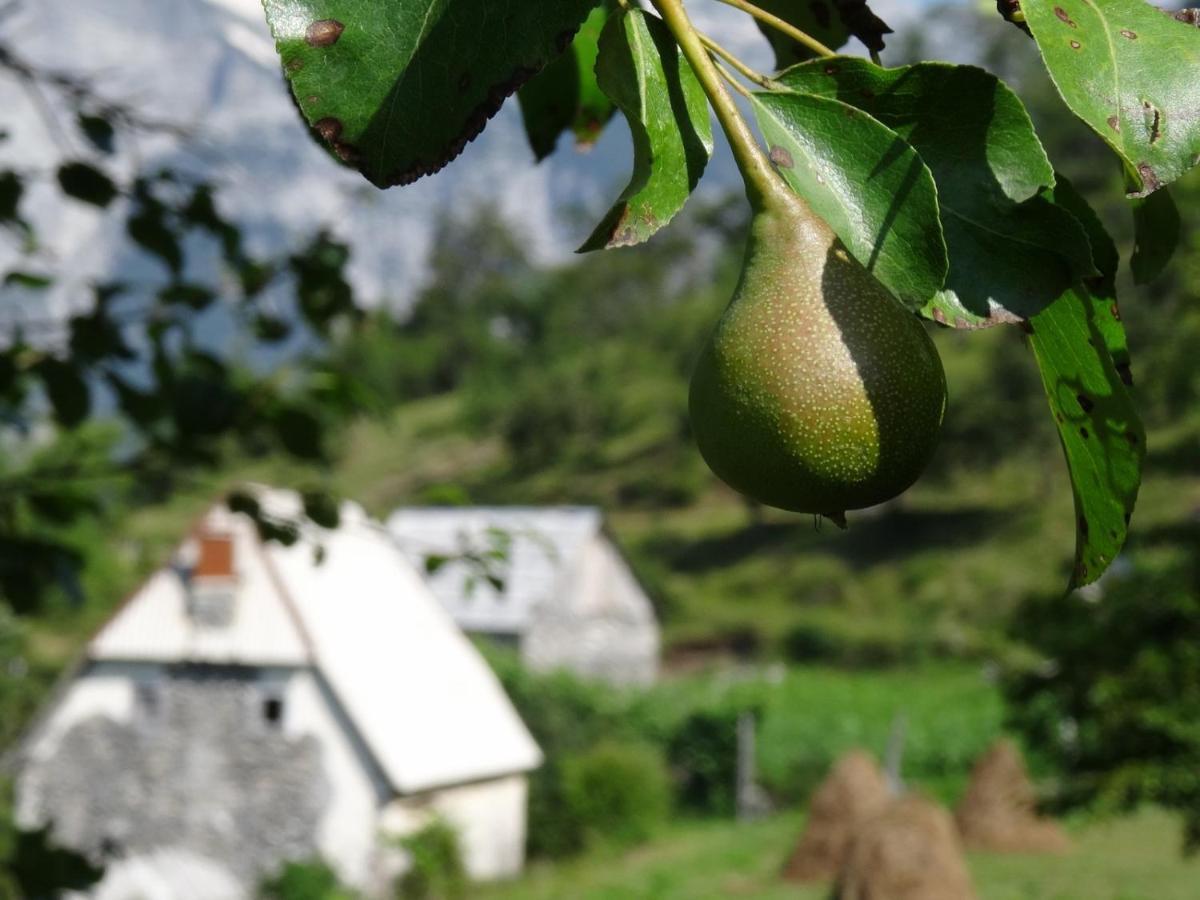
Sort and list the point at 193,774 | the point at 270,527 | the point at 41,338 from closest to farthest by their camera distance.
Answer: the point at 270,527 < the point at 41,338 < the point at 193,774

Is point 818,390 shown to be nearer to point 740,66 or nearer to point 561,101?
point 740,66

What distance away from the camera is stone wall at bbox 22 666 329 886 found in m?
15.7

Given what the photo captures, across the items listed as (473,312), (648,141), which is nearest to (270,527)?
(648,141)

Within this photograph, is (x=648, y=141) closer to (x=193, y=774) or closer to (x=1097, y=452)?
(x=1097, y=452)

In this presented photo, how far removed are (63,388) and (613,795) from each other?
56.2 ft

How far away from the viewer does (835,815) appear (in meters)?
14.8

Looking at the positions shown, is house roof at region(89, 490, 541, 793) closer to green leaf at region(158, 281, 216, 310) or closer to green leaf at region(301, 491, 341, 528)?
green leaf at region(158, 281, 216, 310)

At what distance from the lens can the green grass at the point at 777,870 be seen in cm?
1292

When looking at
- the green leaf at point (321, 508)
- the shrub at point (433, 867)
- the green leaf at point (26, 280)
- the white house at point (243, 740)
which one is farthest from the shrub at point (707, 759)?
the green leaf at point (321, 508)

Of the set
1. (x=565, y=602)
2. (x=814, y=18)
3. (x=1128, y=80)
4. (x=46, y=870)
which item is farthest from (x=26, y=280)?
(x=565, y=602)

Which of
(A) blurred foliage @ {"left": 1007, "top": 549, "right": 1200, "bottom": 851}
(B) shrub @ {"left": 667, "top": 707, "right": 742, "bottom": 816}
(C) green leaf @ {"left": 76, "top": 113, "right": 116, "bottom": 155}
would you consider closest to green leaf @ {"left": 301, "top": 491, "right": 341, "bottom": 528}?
(C) green leaf @ {"left": 76, "top": 113, "right": 116, "bottom": 155}

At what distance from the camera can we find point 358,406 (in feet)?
9.92

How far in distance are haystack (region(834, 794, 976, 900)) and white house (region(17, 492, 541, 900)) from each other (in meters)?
5.69

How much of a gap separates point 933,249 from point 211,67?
450 centimetres
